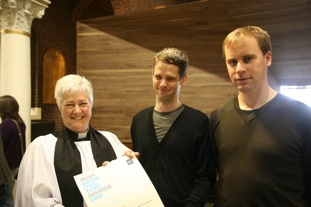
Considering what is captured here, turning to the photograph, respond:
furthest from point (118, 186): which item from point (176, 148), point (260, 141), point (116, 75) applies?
point (116, 75)

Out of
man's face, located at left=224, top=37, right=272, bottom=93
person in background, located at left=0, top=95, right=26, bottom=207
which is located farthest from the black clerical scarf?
person in background, located at left=0, top=95, right=26, bottom=207

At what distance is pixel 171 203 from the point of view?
1.74 metres

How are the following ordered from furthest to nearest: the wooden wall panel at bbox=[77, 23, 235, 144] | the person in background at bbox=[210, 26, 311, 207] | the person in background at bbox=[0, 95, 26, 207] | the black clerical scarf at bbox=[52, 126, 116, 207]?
the wooden wall panel at bbox=[77, 23, 235, 144] < the person in background at bbox=[0, 95, 26, 207] < the black clerical scarf at bbox=[52, 126, 116, 207] < the person in background at bbox=[210, 26, 311, 207]

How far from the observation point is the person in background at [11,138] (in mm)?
3674

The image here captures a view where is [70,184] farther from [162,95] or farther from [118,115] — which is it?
[118,115]

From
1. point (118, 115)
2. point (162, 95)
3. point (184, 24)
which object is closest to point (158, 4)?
point (184, 24)

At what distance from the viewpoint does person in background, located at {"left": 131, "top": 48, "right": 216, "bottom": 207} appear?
175 centimetres

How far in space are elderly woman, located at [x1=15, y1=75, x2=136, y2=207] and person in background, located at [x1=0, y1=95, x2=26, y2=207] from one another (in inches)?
91.4

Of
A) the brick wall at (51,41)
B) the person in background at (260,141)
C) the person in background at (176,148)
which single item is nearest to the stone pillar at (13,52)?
the brick wall at (51,41)

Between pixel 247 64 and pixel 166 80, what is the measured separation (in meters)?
0.46

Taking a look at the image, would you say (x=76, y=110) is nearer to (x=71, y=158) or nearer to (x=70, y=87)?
(x=70, y=87)

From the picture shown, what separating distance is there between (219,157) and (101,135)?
25.4 inches

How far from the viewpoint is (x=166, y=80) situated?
5.81 ft

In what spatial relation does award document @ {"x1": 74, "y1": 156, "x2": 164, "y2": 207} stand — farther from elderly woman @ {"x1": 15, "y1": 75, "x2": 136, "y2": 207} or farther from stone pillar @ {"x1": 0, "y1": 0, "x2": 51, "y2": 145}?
stone pillar @ {"x1": 0, "y1": 0, "x2": 51, "y2": 145}
